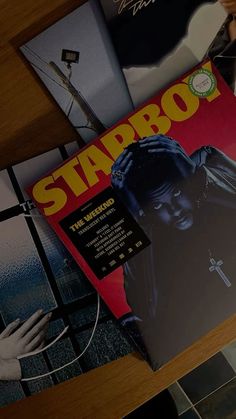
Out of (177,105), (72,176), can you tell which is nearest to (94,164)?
(72,176)

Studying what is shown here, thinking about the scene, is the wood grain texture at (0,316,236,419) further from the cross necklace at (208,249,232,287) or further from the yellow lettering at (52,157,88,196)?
the yellow lettering at (52,157,88,196)

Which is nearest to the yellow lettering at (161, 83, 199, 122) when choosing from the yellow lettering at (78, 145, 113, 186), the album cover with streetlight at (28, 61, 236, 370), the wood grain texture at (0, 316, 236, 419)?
the album cover with streetlight at (28, 61, 236, 370)

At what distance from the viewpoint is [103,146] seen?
690 mm

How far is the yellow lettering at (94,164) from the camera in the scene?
69cm

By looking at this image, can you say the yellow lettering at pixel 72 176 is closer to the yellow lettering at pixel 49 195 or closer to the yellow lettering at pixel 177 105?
the yellow lettering at pixel 49 195

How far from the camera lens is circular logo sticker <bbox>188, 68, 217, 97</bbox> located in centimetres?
69

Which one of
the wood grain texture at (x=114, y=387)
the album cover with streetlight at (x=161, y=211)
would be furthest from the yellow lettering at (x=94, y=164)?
the wood grain texture at (x=114, y=387)

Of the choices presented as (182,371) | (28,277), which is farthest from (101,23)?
(182,371)

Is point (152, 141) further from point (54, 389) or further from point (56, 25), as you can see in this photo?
point (54, 389)

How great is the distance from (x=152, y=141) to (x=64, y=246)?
0.20m

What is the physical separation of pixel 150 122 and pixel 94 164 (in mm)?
101

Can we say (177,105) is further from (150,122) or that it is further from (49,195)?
(49,195)

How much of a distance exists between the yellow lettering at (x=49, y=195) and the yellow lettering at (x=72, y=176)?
14 millimetres

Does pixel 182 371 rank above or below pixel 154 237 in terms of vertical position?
below
